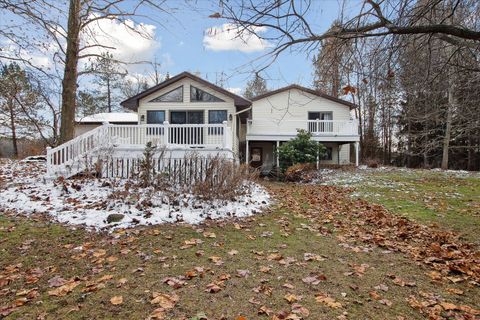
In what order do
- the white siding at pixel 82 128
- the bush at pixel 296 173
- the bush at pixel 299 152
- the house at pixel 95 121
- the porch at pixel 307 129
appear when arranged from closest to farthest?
the bush at pixel 296 173
the bush at pixel 299 152
the porch at pixel 307 129
the house at pixel 95 121
the white siding at pixel 82 128

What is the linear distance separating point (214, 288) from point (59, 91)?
949 cm

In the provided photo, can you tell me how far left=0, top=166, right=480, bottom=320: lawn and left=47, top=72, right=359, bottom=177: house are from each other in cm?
241

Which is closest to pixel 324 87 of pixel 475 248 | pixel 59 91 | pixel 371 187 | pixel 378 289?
pixel 378 289

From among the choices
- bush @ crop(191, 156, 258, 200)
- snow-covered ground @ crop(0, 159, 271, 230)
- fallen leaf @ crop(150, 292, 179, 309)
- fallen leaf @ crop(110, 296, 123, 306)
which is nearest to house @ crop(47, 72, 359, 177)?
snow-covered ground @ crop(0, 159, 271, 230)

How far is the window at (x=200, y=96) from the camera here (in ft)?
56.6

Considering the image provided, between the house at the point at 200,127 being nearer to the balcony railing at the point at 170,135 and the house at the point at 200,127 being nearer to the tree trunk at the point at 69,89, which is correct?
the balcony railing at the point at 170,135

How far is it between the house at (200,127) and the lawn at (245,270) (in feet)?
7.89

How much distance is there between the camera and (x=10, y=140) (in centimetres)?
2827

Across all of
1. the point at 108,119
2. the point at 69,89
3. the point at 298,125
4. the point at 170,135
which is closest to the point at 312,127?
the point at 298,125

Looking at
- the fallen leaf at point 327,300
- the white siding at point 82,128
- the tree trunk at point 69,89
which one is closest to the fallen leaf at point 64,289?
the fallen leaf at point 327,300

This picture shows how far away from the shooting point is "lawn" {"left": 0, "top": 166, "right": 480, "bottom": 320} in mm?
3117

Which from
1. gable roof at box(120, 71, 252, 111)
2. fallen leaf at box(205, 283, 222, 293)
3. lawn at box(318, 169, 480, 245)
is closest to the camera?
fallen leaf at box(205, 283, 222, 293)

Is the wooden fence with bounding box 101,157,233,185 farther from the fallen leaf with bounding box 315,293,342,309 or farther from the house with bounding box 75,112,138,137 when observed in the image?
the house with bounding box 75,112,138,137

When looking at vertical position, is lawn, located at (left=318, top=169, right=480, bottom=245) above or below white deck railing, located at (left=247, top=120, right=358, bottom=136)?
below
